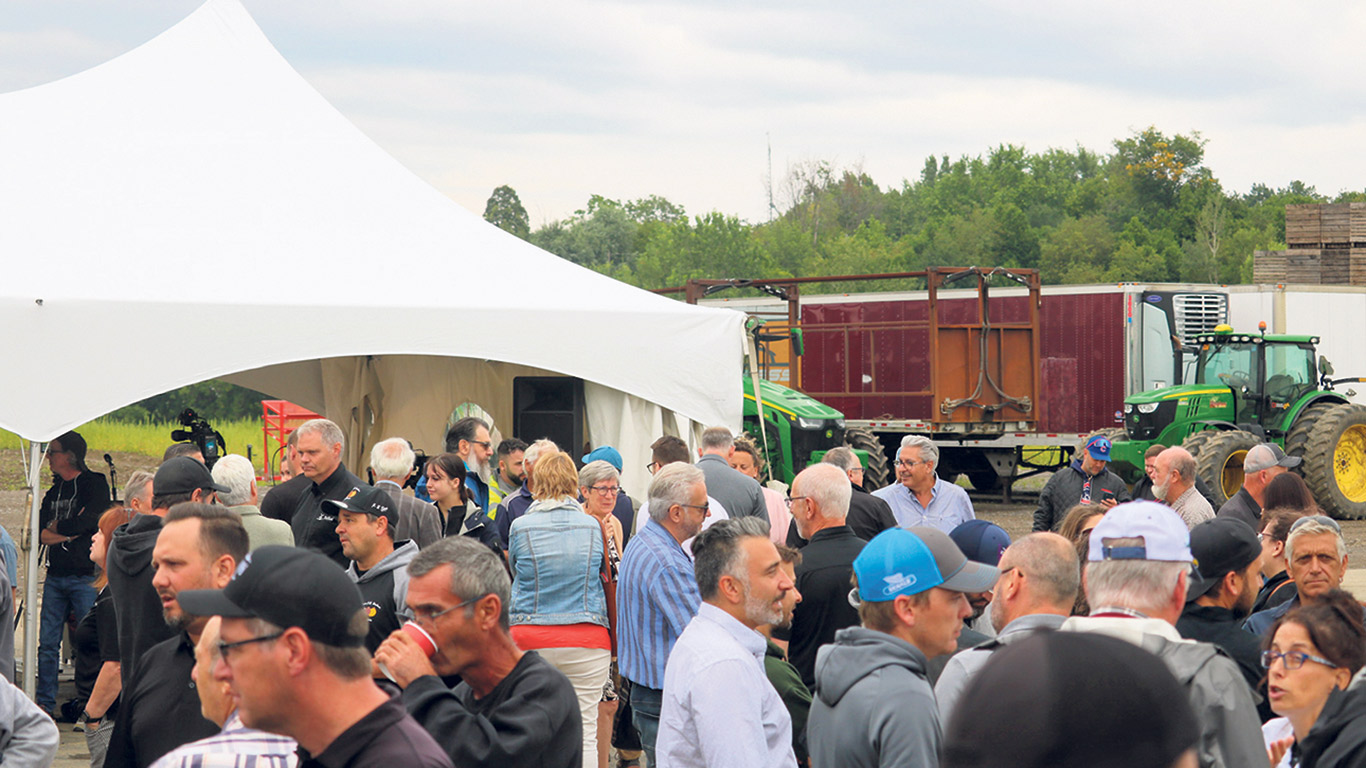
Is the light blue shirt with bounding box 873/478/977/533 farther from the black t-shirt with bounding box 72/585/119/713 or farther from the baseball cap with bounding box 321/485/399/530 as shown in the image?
the black t-shirt with bounding box 72/585/119/713

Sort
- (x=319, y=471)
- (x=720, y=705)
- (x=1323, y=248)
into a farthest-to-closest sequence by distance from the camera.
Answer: (x=1323, y=248) → (x=319, y=471) → (x=720, y=705)

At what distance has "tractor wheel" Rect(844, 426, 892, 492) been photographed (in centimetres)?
1671

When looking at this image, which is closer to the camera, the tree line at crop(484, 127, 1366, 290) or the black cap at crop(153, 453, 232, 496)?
the black cap at crop(153, 453, 232, 496)

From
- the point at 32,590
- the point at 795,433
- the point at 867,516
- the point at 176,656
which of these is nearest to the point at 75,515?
the point at 32,590

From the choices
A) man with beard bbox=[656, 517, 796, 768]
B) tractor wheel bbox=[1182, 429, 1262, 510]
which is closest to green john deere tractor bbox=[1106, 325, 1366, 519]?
tractor wheel bbox=[1182, 429, 1262, 510]

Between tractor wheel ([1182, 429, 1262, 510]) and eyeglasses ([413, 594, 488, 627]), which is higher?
eyeglasses ([413, 594, 488, 627])

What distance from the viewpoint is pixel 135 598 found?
4656 millimetres

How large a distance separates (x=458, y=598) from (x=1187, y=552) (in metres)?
1.76

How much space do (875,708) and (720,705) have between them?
0.56 metres

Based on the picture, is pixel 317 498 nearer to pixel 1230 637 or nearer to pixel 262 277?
pixel 262 277

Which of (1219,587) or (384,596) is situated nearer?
(1219,587)

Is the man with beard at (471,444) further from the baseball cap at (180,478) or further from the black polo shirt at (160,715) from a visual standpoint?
the black polo shirt at (160,715)

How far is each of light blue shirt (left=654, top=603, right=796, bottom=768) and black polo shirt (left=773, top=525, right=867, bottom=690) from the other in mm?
1402

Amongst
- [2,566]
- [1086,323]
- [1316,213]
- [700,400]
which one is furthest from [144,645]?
[1316,213]
